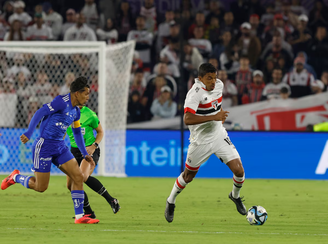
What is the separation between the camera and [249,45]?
17453 mm

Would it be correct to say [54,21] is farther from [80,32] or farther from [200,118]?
[200,118]

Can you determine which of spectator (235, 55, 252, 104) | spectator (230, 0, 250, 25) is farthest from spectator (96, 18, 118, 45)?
spectator (235, 55, 252, 104)

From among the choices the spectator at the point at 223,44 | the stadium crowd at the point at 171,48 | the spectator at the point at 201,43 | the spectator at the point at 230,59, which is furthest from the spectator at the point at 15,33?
the spectator at the point at 230,59

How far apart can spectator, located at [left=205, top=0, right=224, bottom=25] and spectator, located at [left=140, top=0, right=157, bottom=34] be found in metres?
1.60

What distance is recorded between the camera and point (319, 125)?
14648mm

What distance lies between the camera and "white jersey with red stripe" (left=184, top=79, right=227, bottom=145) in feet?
24.2

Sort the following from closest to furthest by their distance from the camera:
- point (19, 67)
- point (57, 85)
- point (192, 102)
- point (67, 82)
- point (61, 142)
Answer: point (61, 142) < point (192, 102) < point (67, 82) < point (57, 85) < point (19, 67)

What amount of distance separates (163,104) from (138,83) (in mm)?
1077

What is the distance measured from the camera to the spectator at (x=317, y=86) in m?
16.4

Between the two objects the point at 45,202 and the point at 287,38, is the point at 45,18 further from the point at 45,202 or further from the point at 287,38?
the point at 45,202

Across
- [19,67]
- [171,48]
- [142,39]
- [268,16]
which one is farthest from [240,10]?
[19,67]

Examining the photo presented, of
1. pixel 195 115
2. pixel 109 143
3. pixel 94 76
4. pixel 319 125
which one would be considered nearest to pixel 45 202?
pixel 195 115

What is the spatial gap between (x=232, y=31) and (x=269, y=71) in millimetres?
1868

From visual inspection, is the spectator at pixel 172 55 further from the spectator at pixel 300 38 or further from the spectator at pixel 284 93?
the spectator at pixel 300 38
